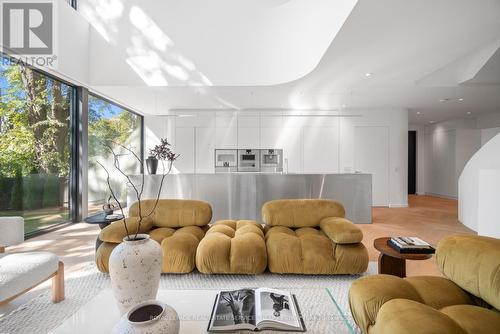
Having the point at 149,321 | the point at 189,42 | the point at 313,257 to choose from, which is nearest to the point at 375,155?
the point at 189,42

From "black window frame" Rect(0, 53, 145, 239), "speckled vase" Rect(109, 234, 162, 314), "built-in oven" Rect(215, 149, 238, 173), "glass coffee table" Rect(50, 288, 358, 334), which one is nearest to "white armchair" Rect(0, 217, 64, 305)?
"glass coffee table" Rect(50, 288, 358, 334)

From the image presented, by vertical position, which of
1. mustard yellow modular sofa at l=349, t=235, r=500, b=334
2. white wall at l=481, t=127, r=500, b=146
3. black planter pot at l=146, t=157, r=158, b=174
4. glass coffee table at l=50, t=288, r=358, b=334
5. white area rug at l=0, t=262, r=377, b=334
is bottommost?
white area rug at l=0, t=262, r=377, b=334

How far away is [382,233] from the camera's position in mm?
4359

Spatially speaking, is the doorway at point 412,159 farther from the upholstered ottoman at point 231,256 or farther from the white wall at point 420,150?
the upholstered ottoman at point 231,256

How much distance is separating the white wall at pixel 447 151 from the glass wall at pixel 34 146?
10.8 m

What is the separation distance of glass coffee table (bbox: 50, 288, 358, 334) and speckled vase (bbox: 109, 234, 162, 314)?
135 millimetres

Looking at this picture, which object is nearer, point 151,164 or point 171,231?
point 171,231

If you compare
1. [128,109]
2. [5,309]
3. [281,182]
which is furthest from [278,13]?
[5,309]

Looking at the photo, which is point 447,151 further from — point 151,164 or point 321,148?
point 151,164

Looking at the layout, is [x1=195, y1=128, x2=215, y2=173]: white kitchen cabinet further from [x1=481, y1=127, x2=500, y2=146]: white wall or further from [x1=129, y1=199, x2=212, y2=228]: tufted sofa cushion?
[x1=481, y1=127, x2=500, y2=146]: white wall

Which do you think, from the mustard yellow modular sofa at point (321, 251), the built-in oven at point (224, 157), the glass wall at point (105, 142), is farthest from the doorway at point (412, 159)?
the glass wall at point (105, 142)

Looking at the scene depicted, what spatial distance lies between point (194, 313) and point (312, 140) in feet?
21.0

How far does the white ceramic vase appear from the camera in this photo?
1043 mm

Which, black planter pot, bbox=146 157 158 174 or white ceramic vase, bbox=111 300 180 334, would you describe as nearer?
white ceramic vase, bbox=111 300 180 334
